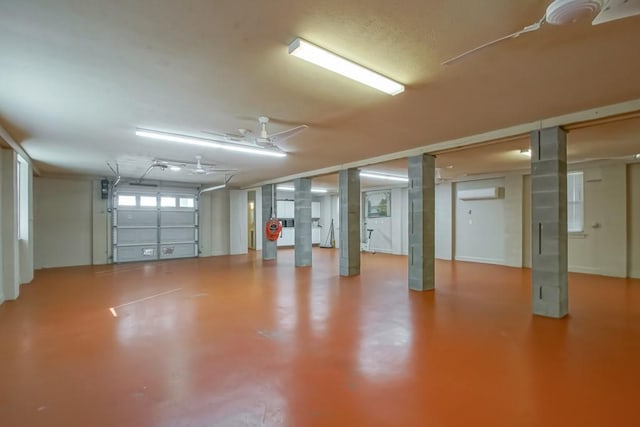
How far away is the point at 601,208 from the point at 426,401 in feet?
23.6

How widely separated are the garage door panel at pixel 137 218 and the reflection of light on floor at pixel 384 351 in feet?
29.0

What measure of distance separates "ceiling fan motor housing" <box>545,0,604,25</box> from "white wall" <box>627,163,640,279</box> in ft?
22.9

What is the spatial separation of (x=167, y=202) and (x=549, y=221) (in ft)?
33.6

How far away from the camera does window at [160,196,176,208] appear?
10336 mm

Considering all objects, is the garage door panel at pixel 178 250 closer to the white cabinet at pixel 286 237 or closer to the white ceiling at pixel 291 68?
the white cabinet at pixel 286 237

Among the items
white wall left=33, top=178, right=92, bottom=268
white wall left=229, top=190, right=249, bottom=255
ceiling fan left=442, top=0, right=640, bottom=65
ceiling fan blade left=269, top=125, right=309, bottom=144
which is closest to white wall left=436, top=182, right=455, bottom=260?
ceiling fan blade left=269, top=125, right=309, bottom=144

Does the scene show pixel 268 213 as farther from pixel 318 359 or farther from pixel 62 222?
pixel 318 359

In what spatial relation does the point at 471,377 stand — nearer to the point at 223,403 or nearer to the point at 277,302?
the point at 223,403

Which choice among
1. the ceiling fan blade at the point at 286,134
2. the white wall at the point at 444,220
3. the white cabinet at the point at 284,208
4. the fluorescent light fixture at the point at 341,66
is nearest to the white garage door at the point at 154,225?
the white cabinet at the point at 284,208

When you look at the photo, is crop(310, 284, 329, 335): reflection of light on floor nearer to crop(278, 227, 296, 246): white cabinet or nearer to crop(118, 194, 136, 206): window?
crop(118, 194, 136, 206): window

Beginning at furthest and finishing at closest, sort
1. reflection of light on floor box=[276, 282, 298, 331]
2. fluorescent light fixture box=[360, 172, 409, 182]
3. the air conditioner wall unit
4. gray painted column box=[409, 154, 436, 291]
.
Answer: fluorescent light fixture box=[360, 172, 409, 182]
the air conditioner wall unit
gray painted column box=[409, 154, 436, 291]
reflection of light on floor box=[276, 282, 298, 331]

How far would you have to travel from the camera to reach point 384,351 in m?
3.06

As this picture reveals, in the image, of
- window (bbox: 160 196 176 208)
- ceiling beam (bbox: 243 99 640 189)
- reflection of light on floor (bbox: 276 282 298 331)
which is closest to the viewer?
ceiling beam (bbox: 243 99 640 189)

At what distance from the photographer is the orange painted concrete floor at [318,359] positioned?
2.10 meters
